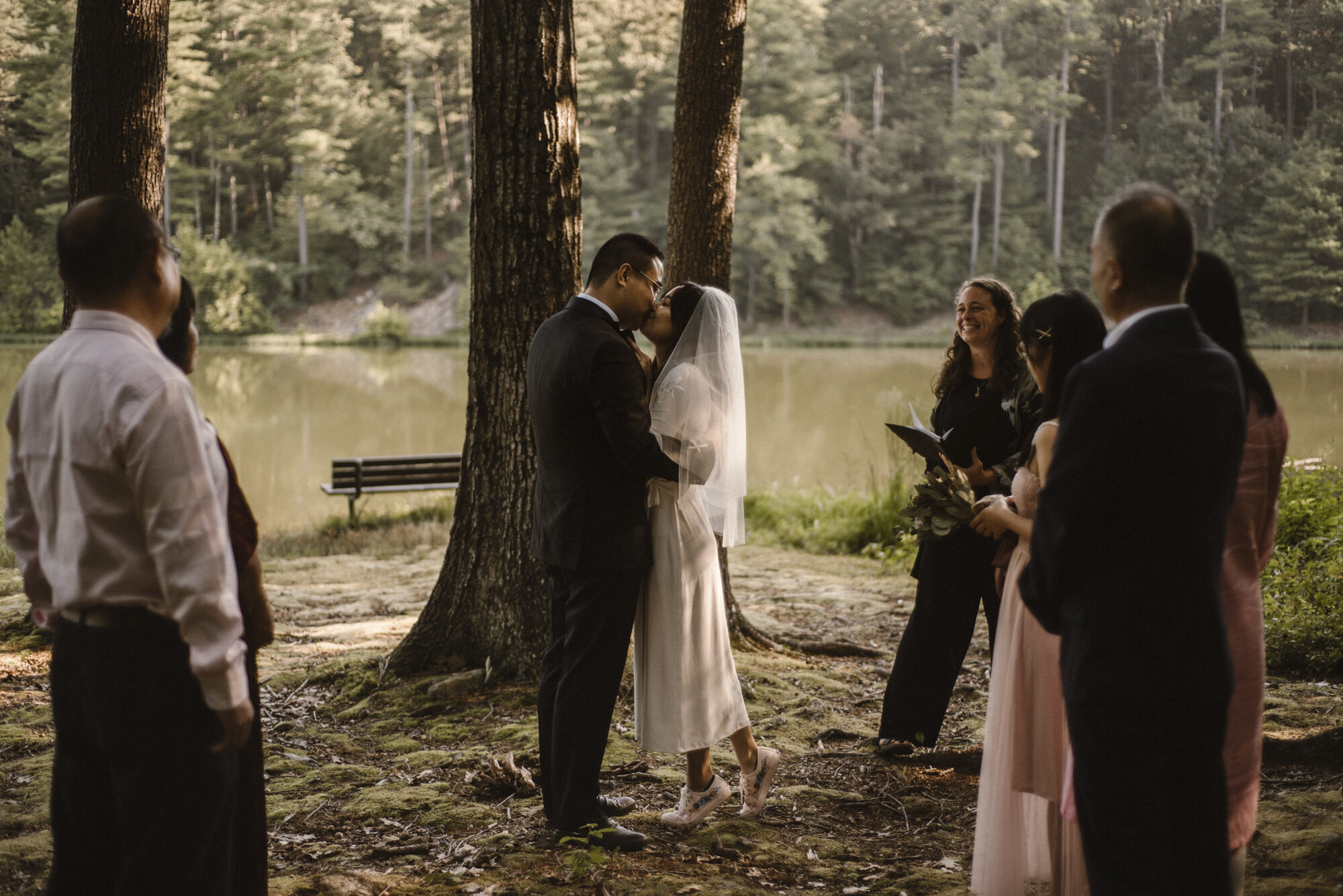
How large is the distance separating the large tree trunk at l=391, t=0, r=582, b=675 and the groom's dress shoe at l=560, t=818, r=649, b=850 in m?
1.66

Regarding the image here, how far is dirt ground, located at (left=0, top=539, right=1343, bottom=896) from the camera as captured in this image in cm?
306

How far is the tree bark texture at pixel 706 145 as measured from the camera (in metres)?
5.61

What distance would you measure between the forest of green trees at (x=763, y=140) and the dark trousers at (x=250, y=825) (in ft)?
127

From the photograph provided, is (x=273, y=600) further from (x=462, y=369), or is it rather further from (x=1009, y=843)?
(x=462, y=369)

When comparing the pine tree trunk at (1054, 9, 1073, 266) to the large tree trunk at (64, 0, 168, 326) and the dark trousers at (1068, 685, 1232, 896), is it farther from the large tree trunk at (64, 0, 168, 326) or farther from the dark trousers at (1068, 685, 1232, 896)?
the dark trousers at (1068, 685, 1232, 896)

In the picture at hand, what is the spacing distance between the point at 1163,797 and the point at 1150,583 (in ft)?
1.47

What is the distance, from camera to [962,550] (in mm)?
4215

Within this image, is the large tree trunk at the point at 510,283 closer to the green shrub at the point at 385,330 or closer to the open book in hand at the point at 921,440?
the open book in hand at the point at 921,440

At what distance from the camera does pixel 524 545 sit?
4809 millimetres

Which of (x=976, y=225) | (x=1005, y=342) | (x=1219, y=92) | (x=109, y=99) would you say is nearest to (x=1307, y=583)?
(x=1005, y=342)

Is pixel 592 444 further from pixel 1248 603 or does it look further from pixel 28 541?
pixel 1248 603

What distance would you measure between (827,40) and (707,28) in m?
46.3

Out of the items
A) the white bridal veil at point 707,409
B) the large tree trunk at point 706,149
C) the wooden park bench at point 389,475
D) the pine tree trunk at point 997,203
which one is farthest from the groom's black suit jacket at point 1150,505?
the pine tree trunk at point 997,203

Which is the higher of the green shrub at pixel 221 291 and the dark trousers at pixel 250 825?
the green shrub at pixel 221 291
